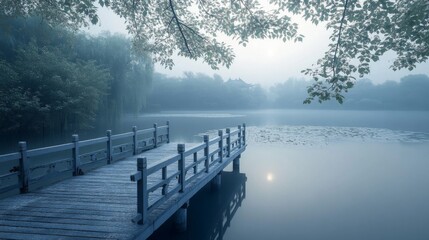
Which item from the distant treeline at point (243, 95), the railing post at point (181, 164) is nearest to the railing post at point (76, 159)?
the railing post at point (181, 164)

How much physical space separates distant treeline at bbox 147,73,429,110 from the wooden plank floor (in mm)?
78772

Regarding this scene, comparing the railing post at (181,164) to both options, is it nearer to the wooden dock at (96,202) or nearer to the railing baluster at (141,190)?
the wooden dock at (96,202)

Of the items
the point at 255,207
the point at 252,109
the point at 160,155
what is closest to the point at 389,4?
the point at 255,207

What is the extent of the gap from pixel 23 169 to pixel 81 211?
208cm

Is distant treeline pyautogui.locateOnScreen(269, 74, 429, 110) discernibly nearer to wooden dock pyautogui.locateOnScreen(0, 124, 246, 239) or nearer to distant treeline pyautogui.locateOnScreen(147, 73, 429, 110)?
distant treeline pyautogui.locateOnScreen(147, 73, 429, 110)

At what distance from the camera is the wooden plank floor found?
486cm

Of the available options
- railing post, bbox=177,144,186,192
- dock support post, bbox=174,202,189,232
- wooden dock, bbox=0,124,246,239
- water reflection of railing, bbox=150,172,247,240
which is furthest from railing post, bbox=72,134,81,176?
railing post, bbox=177,144,186,192

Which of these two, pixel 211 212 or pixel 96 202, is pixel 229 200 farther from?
pixel 96 202

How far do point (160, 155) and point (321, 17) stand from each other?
286 inches

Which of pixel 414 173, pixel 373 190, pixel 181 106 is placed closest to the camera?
pixel 373 190

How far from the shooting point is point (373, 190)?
1330cm

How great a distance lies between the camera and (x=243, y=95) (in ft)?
342

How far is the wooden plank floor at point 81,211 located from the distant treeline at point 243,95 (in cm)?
7877

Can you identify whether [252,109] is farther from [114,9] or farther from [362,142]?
[114,9]
